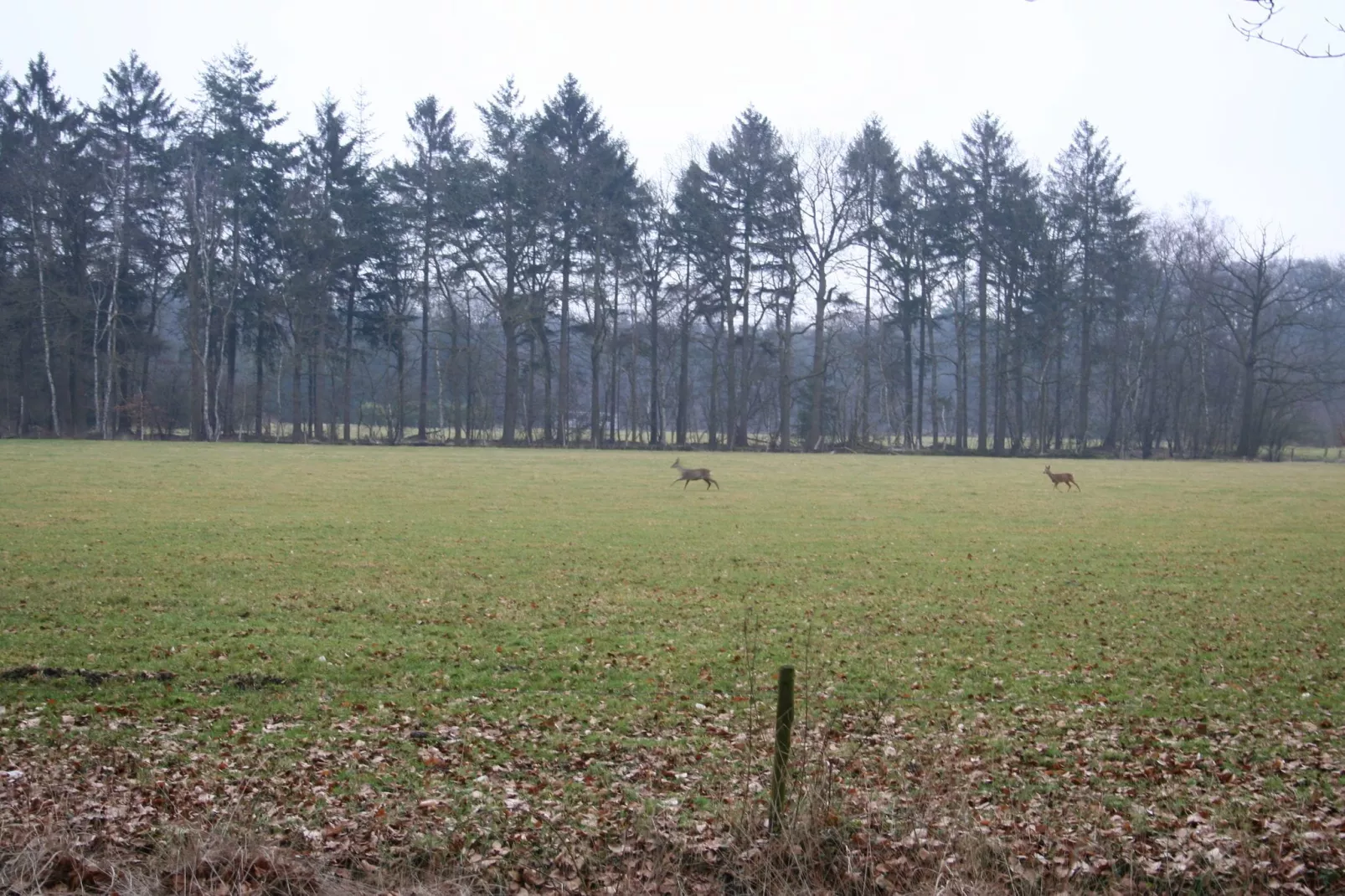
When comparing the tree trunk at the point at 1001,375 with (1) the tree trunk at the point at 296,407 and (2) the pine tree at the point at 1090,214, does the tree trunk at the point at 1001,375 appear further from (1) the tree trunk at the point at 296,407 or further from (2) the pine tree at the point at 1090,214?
(1) the tree trunk at the point at 296,407

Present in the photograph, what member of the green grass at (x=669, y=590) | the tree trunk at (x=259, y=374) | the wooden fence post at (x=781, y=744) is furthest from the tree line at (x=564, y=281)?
the wooden fence post at (x=781, y=744)

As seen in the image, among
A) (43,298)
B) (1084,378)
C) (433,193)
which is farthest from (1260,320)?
(43,298)

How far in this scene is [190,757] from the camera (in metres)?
6.36

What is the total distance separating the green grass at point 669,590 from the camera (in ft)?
28.1

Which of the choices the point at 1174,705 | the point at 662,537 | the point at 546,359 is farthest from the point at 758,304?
the point at 1174,705

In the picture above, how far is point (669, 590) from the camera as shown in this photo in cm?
1225

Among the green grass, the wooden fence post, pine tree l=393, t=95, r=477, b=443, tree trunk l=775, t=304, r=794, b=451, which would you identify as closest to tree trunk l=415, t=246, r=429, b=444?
pine tree l=393, t=95, r=477, b=443

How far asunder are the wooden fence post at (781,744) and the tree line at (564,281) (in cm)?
5006

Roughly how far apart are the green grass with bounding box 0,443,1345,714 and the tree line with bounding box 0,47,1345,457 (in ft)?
97.3

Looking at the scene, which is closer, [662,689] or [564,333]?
[662,689]

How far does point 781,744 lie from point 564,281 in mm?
52103

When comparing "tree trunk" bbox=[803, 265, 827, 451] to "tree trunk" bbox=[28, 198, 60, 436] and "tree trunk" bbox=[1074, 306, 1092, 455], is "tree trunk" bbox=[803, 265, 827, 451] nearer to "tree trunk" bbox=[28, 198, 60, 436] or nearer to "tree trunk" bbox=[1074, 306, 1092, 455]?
"tree trunk" bbox=[1074, 306, 1092, 455]

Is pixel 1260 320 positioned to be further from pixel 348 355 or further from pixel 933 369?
pixel 348 355

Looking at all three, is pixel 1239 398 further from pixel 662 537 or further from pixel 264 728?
pixel 264 728
